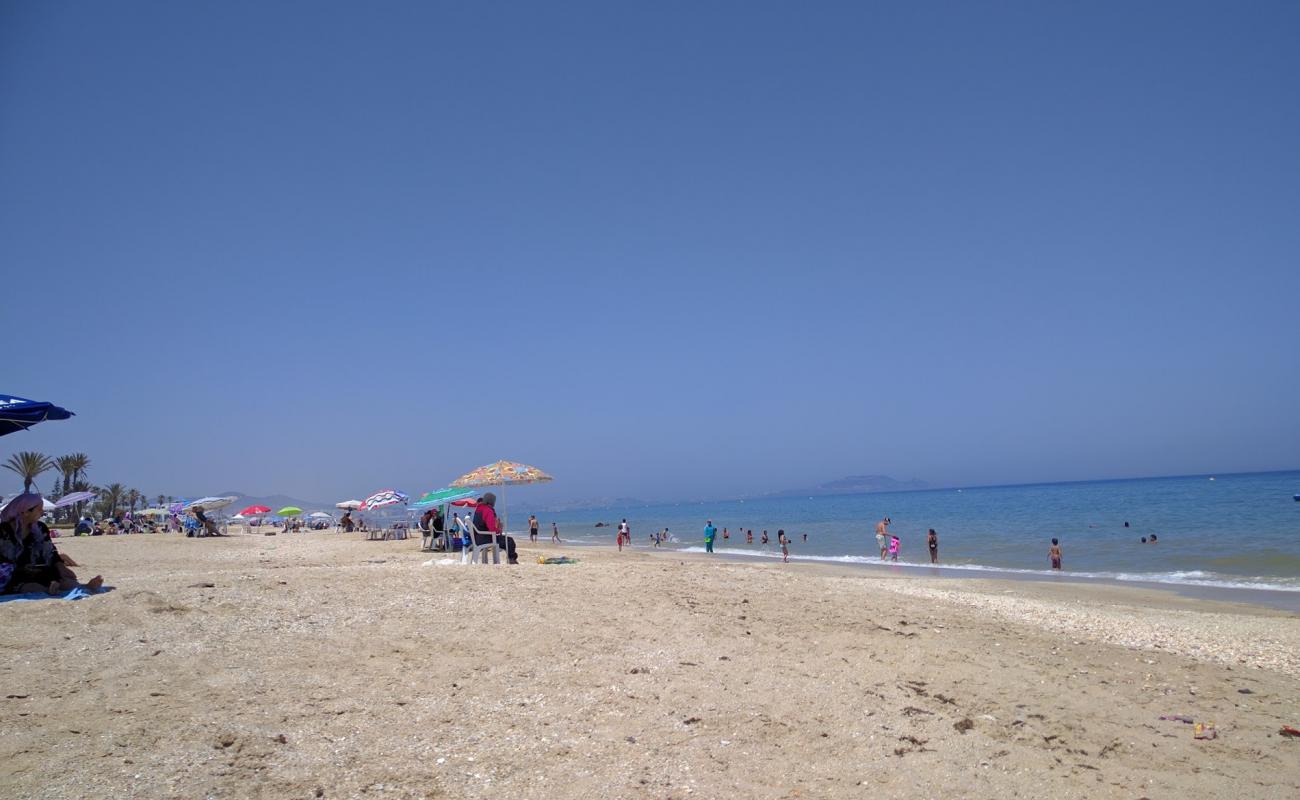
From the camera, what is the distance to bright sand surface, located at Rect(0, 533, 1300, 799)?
14.8 ft

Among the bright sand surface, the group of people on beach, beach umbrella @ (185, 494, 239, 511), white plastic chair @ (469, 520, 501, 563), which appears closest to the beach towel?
the bright sand surface

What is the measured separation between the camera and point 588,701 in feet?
19.5

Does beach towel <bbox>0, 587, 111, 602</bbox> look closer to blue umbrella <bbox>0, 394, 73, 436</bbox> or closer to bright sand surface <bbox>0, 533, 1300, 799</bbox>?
bright sand surface <bbox>0, 533, 1300, 799</bbox>

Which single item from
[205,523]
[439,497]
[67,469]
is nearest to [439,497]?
[439,497]

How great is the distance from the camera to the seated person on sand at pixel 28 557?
7.56 m

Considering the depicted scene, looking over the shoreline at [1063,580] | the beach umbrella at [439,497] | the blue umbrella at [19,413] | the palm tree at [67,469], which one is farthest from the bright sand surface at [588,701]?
the palm tree at [67,469]

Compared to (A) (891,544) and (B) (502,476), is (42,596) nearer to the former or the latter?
(B) (502,476)

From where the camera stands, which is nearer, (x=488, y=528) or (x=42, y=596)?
(x=42, y=596)

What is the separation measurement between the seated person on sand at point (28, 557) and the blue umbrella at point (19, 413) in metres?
1.13

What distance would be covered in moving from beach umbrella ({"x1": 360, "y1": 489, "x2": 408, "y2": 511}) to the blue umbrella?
23.6 metres

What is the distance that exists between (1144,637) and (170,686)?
1145 cm

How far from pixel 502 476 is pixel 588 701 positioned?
1360cm

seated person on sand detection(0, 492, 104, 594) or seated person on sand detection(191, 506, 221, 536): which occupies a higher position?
seated person on sand detection(0, 492, 104, 594)

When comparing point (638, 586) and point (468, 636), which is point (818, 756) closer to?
point (468, 636)
